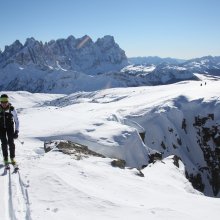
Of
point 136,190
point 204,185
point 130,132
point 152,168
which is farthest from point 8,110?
point 204,185

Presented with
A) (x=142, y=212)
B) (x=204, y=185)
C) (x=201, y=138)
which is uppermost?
(x=142, y=212)

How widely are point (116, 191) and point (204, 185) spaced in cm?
6168

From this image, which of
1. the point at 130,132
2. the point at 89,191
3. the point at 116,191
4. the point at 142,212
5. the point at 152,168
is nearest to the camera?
the point at 142,212

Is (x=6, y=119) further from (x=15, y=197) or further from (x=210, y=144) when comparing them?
(x=210, y=144)

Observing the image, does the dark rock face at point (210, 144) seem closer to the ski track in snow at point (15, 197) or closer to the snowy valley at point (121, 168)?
the snowy valley at point (121, 168)

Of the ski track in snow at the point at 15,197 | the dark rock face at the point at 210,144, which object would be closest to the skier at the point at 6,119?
the ski track in snow at the point at 15,197

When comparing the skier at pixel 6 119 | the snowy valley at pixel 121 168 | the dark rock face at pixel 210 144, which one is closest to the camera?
the snowy valley at pixel 121 168

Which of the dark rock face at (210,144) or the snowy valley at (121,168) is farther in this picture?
the dark rock face at (210,144)

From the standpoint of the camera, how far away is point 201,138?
80562 millimetres

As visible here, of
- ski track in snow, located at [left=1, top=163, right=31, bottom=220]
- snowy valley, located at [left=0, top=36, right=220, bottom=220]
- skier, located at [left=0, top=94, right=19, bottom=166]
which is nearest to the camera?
ski track in snow, located at [left=1, top=163, right=31, bottom=220]

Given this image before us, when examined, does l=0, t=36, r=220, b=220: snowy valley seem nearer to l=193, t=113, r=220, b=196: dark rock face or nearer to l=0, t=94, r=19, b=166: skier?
l=193, t=113, r=220, b=196: dark rock face

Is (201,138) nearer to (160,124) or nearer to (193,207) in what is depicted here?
(160,124)

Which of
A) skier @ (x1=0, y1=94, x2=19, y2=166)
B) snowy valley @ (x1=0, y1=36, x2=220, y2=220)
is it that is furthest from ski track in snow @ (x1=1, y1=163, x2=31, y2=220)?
skier @ (x1=0, y1=94, x2=19, y2=166)

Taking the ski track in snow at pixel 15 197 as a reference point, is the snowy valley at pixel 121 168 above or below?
below
